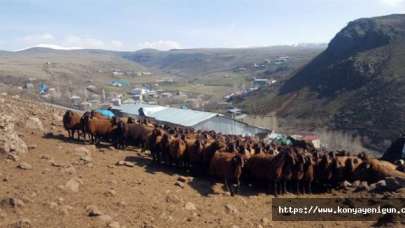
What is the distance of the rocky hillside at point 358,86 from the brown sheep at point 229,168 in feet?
154

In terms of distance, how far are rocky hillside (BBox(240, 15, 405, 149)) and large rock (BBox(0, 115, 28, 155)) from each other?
50.9 meters

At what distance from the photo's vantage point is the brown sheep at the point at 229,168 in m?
15.1

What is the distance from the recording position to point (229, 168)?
15.3 meters

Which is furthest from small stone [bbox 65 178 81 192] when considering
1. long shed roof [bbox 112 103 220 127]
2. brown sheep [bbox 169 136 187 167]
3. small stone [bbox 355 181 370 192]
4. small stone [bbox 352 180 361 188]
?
long shed roof [bbox 112 103 220 127]

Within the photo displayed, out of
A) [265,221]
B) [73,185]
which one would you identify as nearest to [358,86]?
[265,221]

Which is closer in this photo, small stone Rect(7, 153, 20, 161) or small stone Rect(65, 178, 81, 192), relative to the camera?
small stone Rect(65, 178, 81, 192)

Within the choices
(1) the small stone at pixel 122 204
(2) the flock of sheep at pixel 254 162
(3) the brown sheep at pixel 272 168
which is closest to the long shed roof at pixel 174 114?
(2) the flock of sheep at pixel 254 162

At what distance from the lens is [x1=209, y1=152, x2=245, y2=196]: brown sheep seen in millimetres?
15055

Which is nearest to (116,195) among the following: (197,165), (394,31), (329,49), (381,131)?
(197,165)

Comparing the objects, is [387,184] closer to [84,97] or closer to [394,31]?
[394,31]

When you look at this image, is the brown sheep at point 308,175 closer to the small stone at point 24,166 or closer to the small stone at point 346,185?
the small stone at point 346,185

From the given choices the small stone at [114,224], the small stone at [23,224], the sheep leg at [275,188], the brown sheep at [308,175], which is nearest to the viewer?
the small stone at [23,224]

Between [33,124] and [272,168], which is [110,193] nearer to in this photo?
[272,168]

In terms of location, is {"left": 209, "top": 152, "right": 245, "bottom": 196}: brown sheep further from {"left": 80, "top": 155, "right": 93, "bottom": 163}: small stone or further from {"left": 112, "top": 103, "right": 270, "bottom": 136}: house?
{"left": 112, "top": 103, "right": 270, "bottom": 136}: house
